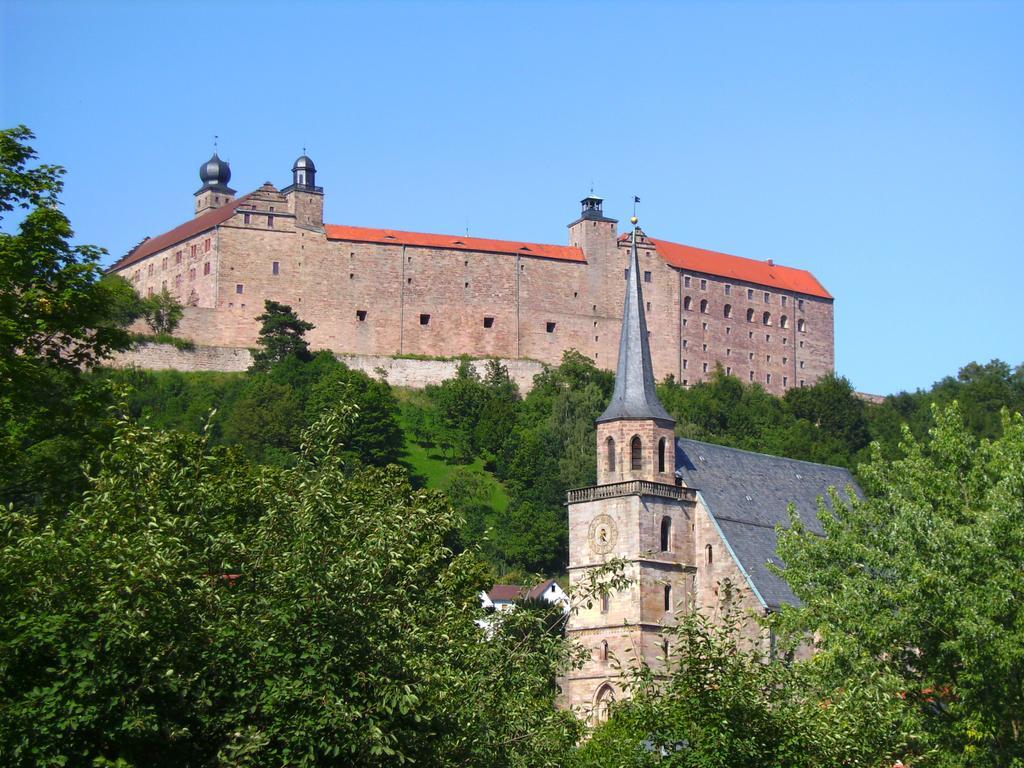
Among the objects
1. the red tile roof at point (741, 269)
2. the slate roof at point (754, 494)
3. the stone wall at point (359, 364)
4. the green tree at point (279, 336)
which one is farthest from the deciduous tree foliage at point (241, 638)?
the red tile roof at point (741, 269)

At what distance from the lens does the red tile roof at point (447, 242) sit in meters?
100

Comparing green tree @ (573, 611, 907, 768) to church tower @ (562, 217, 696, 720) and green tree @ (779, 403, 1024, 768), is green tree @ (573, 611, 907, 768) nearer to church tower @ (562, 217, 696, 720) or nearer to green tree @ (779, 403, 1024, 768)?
green tree @ (779, 403, 1024, 768)

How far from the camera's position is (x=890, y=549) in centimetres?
2947

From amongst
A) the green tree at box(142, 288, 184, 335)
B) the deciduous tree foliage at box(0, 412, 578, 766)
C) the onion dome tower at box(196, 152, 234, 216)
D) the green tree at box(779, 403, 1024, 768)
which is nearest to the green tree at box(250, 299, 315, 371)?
the green tree at box(142, 288, 184, 335)

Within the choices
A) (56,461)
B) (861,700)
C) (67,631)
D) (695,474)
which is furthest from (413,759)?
(695,474)

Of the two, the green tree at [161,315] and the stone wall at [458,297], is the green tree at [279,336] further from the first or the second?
the green tree at [161,315]

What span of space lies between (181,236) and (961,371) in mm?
52640

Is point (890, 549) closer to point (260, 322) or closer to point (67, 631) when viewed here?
point (67, 631)

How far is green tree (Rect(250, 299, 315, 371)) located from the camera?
9381 centimetres

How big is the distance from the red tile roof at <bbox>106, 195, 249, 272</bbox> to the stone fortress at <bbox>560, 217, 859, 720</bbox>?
50.5m

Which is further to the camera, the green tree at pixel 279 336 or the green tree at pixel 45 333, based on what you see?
the green tree at pixel 279 336

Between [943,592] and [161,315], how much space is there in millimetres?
74481

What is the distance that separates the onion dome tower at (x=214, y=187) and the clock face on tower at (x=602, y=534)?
72145 millimetres

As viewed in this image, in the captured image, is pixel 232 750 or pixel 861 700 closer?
pixel 232 750
